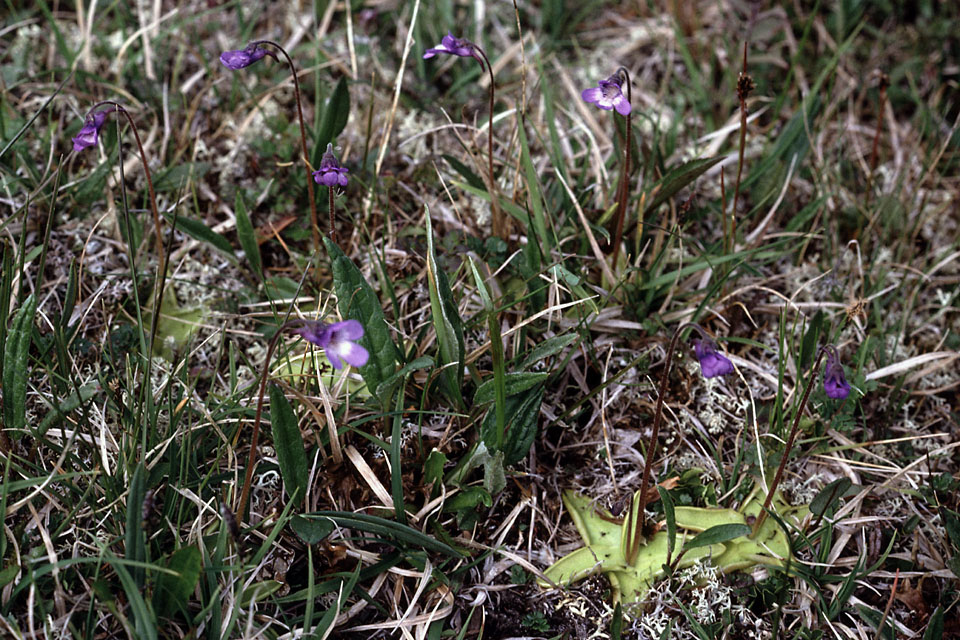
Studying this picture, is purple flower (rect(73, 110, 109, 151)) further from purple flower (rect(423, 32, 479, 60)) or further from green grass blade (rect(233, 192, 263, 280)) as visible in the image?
purple flower (rect(423, 32, 479, 60))

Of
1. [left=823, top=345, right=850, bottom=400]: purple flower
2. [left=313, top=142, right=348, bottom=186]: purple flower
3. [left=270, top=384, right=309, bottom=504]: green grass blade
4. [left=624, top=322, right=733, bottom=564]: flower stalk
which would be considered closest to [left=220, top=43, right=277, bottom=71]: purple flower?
[left=313, top=142, right=348, bottom=186]: purple flower

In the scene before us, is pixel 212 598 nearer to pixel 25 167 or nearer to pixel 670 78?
pixel 25 167

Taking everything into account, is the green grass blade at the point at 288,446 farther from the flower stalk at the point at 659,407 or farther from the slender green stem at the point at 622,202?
the slender green stem at the point at 622,202

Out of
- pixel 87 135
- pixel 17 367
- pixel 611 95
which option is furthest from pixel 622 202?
pixel 17 367

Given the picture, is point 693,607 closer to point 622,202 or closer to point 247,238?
point 622,202

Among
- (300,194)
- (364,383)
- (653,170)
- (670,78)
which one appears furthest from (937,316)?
(300,194)

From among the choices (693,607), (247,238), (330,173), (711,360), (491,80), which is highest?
(491,80)

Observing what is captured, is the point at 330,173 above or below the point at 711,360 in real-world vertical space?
above
